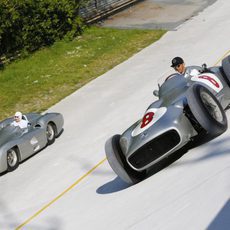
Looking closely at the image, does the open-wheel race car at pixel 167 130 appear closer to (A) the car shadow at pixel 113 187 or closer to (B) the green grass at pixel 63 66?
(A) the car shadow at pixel 113 187

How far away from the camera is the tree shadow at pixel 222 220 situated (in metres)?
6.25

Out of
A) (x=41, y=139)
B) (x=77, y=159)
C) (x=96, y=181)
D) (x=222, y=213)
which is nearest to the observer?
(x=222, y=213)

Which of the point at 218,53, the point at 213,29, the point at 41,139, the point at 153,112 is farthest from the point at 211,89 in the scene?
the point at 213,29

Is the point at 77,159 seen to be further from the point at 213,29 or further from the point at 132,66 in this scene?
the point at 213,29

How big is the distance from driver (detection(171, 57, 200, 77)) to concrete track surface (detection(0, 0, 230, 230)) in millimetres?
1602

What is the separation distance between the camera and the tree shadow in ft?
20.5

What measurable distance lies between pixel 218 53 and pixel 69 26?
8.81m

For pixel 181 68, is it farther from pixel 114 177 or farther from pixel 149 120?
pixel 114 177

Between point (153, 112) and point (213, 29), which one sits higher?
point (153, 112)

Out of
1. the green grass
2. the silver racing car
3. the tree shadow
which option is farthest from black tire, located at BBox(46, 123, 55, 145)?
the tree shadow

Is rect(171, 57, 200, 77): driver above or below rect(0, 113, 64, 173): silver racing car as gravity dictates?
above

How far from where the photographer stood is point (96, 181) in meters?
11.0

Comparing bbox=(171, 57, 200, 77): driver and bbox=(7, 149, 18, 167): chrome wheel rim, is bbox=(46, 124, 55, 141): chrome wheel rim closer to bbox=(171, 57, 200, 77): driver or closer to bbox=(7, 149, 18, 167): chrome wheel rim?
bbox=(7, 149, 18, 167): chrome wheel rim

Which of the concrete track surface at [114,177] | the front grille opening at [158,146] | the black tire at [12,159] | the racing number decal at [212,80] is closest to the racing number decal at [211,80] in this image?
the racing number decal at [212,80]
